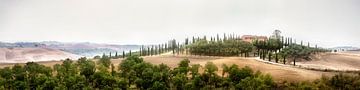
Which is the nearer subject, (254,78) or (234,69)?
(254,78)

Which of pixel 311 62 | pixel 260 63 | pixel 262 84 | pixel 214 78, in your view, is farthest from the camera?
pixel 311 62

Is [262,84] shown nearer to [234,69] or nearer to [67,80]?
[234,69]

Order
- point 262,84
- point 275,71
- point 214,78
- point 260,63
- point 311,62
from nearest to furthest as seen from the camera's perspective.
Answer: point 262,84
point 214,78
point 275,71
point 260,63
point 311,62

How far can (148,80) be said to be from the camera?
132125 mm

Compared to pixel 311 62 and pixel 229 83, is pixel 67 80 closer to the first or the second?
pixel 229 83

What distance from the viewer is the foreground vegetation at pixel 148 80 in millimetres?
126500

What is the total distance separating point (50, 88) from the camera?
128 metres

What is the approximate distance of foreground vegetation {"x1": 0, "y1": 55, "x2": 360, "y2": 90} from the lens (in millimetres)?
126500

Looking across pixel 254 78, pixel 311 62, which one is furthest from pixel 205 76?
pixel 311 62

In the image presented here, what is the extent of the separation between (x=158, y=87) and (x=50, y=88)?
87.8 ft

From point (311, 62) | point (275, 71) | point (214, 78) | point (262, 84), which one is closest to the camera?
point (262, 84)

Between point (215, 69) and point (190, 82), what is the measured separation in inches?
419

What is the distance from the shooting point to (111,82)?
131 m

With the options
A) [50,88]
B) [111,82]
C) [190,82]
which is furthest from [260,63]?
[50,88]
